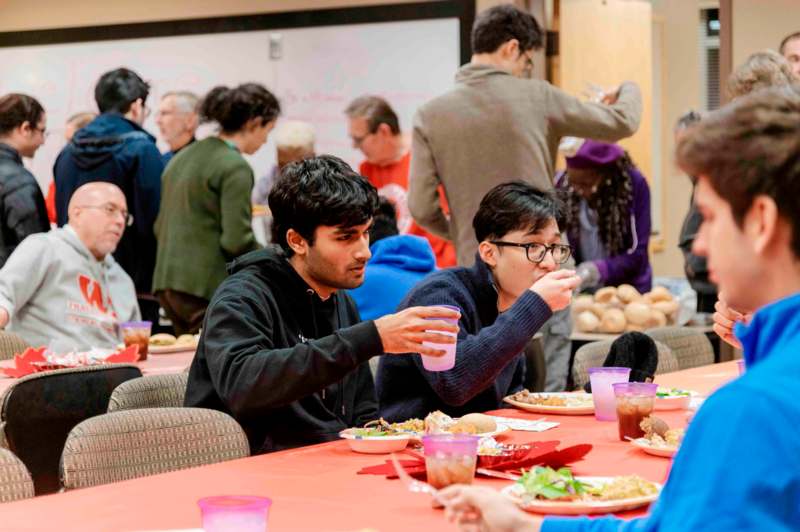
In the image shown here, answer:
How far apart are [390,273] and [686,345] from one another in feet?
3.33

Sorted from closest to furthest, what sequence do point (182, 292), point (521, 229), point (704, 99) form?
point (521, 229) → point (182, 292) → point (704, 99)

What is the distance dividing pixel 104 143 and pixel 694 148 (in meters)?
4.82

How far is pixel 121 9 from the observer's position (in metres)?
7.80

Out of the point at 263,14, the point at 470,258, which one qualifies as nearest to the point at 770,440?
the point at 470,258

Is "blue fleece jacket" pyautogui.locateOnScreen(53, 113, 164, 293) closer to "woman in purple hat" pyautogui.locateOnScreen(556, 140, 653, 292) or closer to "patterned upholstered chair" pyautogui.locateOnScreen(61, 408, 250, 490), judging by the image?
"woman in purple hat" pyautogui.locateOnScreen(556, 140, 653, 292)

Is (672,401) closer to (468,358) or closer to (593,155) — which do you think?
(468,358)

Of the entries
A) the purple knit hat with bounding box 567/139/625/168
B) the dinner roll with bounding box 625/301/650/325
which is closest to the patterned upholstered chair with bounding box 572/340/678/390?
the dinner roll with bounding box 625/301/650/325

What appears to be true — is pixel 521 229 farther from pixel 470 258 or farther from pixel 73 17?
pixel 73 17

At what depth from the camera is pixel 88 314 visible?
4.50m

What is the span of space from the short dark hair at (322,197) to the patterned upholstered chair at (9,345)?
1699 mm

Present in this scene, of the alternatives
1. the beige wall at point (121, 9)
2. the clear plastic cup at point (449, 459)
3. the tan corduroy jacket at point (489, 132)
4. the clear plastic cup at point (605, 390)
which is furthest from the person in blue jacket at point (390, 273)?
the beige wall at point (121, 9)

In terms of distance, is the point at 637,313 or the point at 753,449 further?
the point at 637,313

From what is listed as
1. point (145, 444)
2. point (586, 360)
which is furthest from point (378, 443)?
point (586, 360)

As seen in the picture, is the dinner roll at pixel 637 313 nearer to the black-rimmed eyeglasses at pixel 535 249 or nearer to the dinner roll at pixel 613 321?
the dinner roll at pixel 613 321
